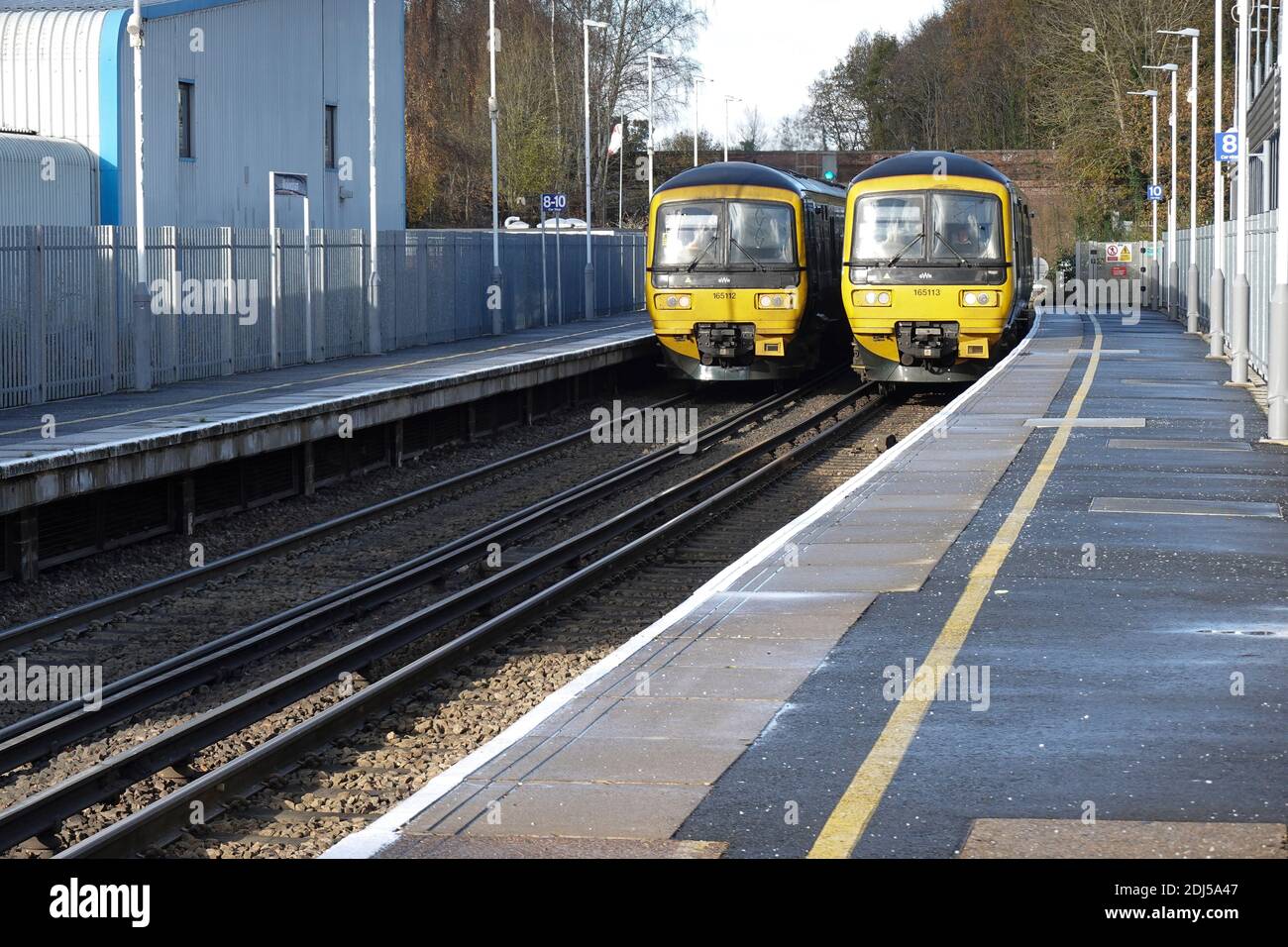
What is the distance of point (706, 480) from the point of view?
2111 centimetres

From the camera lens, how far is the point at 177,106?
107ft

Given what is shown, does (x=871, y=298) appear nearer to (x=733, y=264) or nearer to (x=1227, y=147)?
(x=733, y=264)

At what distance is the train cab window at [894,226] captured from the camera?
27.9 m

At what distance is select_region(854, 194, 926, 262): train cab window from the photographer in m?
27.9

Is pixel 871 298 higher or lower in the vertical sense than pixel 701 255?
lower

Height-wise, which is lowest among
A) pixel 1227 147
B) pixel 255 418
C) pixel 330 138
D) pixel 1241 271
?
pixel 255 418

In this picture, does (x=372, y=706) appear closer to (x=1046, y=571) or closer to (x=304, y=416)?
(x=1046, y=571)

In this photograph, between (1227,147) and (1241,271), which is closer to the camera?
(1241,271)

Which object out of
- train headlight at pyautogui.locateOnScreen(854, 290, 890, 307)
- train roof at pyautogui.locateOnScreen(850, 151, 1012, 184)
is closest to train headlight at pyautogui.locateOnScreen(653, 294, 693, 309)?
train headlight at pyautogui.locateOnScreen(854, 290, 890, 307)

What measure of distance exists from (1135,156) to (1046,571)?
65.7 m

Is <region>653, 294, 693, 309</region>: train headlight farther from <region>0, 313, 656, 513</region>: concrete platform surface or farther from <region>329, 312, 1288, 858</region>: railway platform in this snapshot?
<region>329, 312, 1288, 858</region>: railway platform

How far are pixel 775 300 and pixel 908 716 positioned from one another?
21801 mm

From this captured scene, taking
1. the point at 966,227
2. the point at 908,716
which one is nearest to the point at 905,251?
the point at 966,227
